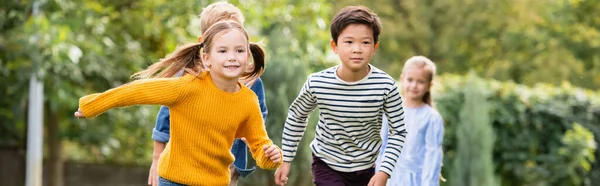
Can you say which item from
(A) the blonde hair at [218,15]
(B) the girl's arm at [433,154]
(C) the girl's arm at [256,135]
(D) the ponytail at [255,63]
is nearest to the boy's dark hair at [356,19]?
(D) the ponytail at [255,63]

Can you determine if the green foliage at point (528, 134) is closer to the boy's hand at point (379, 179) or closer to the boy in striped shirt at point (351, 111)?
the boy in striped shirt at point (351, 111)

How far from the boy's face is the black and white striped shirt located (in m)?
0.16

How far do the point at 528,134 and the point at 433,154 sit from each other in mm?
7796

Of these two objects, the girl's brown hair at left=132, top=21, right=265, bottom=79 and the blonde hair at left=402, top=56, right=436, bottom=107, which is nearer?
the girl's brown hair at left=132, top=21, right=265, bottom=79

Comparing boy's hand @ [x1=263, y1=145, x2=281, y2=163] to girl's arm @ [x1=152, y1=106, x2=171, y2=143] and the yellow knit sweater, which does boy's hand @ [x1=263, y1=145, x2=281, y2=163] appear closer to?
the yellow knit sweater

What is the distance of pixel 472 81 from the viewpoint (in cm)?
1365

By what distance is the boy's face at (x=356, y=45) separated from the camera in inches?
207

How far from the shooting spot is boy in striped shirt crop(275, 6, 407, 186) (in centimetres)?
529

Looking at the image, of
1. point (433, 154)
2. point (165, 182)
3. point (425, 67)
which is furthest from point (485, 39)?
point (165, 182)

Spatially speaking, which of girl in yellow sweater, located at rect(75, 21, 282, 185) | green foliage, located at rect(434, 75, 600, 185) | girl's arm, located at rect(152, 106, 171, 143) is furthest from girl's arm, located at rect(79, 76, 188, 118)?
green foliage, located at rect(434, 75, 600, 185)

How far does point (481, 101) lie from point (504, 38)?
54.2 feet

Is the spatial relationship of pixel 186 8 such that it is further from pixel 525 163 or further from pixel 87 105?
pixel 87 105

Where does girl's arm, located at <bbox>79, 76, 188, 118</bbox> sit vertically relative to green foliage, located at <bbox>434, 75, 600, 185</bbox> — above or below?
below

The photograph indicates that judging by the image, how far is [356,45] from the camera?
5.25 meters
